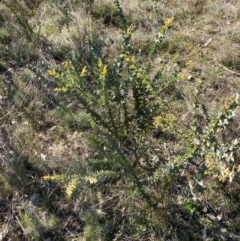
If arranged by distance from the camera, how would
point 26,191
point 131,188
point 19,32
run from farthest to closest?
point 19,32 < point 26,191 < point 131,188

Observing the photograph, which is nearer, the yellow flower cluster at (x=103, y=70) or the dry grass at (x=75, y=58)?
the yellow flower cluster at (x=103, y=70)

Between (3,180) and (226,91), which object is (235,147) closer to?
(226,91)

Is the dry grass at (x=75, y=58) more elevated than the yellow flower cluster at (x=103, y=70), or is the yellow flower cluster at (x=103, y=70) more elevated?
the yellow flower cluster at (x=103, y=70)

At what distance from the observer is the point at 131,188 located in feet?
9.30

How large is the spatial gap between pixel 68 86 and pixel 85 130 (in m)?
1.00

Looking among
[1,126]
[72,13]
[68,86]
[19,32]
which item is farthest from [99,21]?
[68,86]

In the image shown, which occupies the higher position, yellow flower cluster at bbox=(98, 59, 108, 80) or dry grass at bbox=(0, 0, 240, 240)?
yellow flower cluster at bbox=(98, 59, 108, 80)

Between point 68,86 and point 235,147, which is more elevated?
point 68,86

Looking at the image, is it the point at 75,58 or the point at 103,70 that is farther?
the point at 75,58

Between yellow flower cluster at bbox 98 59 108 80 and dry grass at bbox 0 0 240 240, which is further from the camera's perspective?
dry grass at bbox 0 0 240 240

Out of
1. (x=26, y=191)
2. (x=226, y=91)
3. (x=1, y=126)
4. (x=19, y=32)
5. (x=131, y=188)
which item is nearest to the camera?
(x=131, y=188)

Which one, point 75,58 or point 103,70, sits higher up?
point 103,70

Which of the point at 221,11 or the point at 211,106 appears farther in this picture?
the point at 221,11

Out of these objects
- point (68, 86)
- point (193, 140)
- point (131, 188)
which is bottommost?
point (131, 188)
